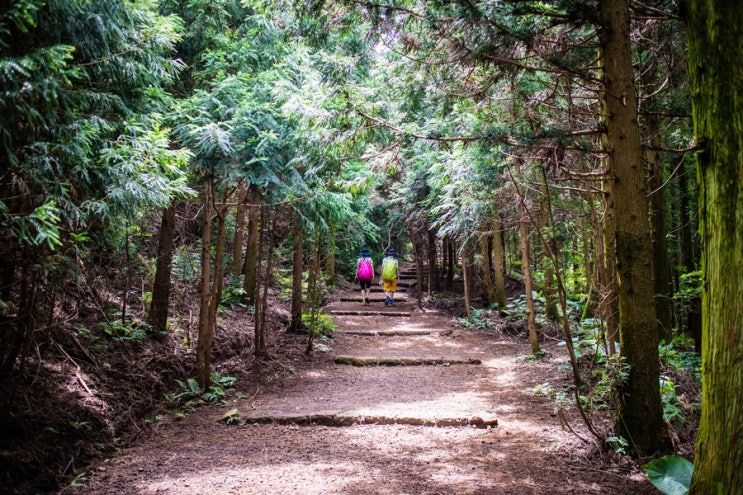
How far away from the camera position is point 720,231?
2725mm

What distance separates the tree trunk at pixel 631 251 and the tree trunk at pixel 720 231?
4.74ft

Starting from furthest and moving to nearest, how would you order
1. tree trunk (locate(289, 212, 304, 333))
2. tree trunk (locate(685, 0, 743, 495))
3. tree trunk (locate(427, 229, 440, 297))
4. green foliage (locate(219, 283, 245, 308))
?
tree trunk (locate(427, 229, 440, 297)) → green foliage (locate(219, 283, 245, 308)) → tree trunk (locate(289, 212, 304, 333)) → tree trunk (locate(685, 0, 743, 495))

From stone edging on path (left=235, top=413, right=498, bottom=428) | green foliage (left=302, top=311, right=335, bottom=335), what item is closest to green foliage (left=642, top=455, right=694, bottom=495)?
stone edging on path (left=235, top=413, right=498, bottom=428)

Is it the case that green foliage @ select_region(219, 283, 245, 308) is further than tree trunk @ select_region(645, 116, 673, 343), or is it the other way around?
green foliage @ select_region(219, 283, 245, 308)

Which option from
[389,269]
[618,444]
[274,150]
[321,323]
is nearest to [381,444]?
[618,444]

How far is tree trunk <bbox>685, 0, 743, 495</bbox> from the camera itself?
2.63 meters

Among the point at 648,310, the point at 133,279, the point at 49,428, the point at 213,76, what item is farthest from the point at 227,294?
the point at 648,310

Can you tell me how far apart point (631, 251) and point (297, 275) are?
726 centimetres

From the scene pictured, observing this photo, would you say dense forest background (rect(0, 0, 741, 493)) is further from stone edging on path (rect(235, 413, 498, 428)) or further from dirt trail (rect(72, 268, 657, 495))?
stone edging on path (rect(235, 413, 498, 428))

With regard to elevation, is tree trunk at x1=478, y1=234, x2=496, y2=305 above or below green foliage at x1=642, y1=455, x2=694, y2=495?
above

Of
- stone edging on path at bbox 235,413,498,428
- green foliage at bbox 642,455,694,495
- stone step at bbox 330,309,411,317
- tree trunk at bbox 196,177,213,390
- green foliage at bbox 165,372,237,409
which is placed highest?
tree trunk at bbox 196,177,213,390

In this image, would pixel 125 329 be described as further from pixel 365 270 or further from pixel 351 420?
pixel 365 270

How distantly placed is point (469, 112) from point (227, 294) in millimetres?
7159

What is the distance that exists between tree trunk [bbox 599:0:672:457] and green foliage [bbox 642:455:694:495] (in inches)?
41.4
